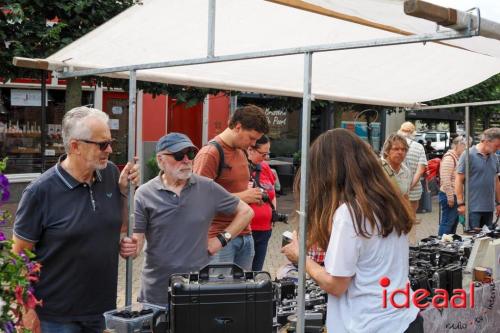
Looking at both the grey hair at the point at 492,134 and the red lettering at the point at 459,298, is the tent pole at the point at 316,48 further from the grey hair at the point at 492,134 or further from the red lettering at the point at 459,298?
the grey hair at the point at 492,134

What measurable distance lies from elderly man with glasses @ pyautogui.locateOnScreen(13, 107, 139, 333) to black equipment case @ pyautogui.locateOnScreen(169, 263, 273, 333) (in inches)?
16.9

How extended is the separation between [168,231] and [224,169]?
1.07 m

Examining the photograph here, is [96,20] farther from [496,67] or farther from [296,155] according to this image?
[296,155]

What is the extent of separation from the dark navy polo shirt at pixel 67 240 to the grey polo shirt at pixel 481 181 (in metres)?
5.69

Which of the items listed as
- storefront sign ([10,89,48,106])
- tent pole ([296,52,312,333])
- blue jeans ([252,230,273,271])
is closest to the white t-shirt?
tent pole ([296,52,312,333])

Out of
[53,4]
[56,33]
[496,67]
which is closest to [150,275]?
[496,67]

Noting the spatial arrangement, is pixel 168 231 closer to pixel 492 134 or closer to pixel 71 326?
pixel 71 326

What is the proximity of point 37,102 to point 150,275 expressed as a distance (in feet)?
35.2

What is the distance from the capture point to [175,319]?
2.89 m

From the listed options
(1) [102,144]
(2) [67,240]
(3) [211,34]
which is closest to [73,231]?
(2) [67,240]

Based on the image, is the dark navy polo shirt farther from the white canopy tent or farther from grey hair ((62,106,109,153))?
the white canopy tent

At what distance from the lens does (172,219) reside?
3.55 m

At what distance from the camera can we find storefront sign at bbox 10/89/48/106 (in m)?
13.1

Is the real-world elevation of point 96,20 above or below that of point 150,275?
above
